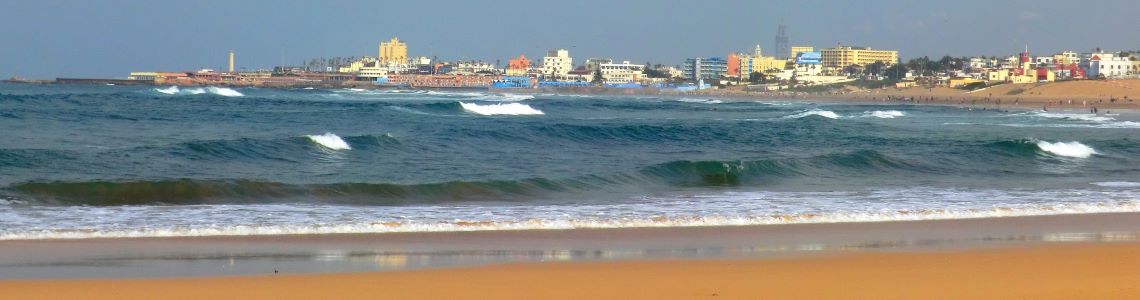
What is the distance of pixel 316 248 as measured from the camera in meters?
8.82

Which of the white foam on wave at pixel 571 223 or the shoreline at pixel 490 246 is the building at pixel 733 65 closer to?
the white foam on wave at pixel 571 223

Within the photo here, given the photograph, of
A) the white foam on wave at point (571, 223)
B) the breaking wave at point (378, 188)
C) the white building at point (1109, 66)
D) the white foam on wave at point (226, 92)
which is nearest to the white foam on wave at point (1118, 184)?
the white foam on wave at point (571, 223)

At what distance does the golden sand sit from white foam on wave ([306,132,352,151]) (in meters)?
13.6

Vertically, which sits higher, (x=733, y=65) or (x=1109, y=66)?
(x=733, y=65)

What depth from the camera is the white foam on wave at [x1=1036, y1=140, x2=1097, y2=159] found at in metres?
23.2

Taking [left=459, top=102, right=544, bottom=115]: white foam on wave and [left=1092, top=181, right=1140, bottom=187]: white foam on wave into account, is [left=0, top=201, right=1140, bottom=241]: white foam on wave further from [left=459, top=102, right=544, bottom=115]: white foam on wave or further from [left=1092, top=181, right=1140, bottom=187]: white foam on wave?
[left=459, top=102, right=544, bottom=115]: white foam on wave

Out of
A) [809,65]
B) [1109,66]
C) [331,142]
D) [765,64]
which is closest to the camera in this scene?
[331,142]

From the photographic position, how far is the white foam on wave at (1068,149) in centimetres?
2323

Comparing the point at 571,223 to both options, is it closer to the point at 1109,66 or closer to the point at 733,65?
the point at 1109,66

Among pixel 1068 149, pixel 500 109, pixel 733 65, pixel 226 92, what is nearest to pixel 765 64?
pixel 733 65

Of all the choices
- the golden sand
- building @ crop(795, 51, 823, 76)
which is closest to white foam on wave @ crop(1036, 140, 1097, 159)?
the golden sand

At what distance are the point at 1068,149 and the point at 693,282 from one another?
19085 millimetres

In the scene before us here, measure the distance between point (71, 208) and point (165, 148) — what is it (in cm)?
714

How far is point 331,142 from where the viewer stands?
2125cm
